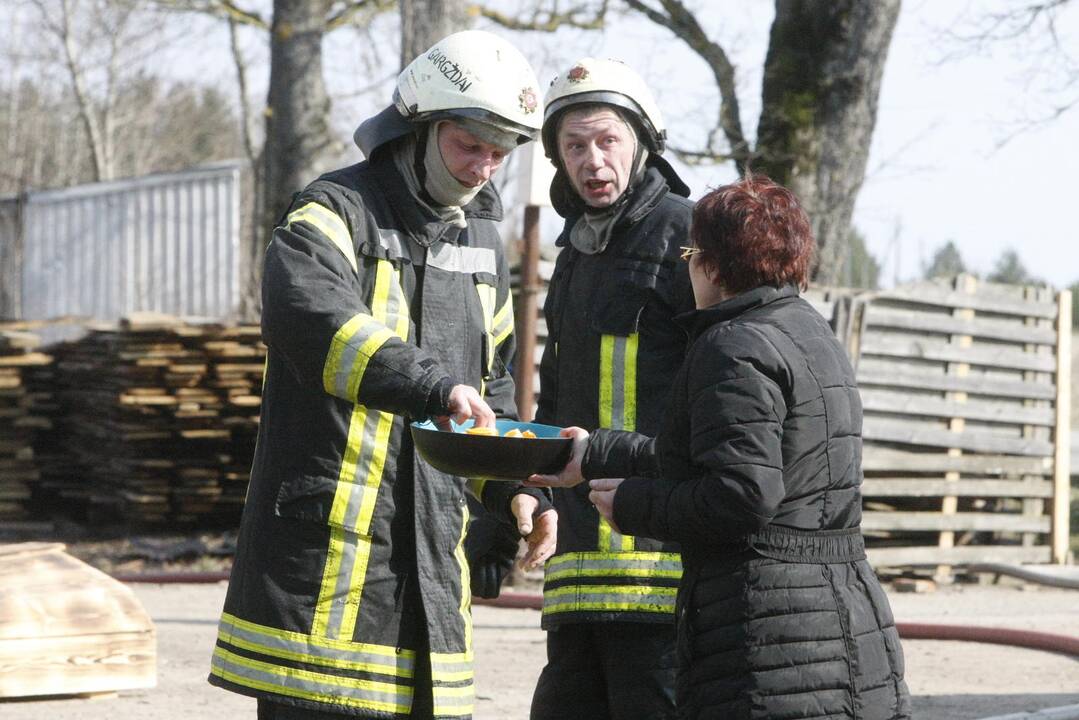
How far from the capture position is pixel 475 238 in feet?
11.5

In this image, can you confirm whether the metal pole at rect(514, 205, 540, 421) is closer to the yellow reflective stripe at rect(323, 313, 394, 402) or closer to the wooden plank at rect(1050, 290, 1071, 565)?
the wooden plank at rect(1050, 290, 1071, 565)

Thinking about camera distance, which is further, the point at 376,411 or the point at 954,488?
the point at 954,488

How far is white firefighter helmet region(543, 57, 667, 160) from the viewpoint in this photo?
3947mm

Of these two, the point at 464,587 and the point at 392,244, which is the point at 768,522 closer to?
the point at 464,587

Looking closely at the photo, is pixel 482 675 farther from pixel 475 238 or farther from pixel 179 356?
pixel 179 356

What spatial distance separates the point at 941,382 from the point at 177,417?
627 cm

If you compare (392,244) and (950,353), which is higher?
(392,244)

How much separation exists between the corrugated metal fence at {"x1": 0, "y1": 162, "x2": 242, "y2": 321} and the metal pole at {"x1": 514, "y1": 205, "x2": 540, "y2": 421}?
31.3ft

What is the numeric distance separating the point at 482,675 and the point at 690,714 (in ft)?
13.3

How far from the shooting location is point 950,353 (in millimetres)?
11219

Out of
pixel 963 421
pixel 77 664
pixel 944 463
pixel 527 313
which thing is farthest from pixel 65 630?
pixel 963 421

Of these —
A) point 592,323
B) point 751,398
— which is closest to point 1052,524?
point 592,323

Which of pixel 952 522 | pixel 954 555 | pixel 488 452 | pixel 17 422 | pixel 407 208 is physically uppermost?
pixel 407 208

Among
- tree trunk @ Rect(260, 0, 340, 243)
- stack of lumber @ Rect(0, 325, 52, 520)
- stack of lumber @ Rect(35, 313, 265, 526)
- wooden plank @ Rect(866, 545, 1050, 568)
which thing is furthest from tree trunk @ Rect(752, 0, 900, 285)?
stack of lumber @ Rect(0, 325, 52, 520)
